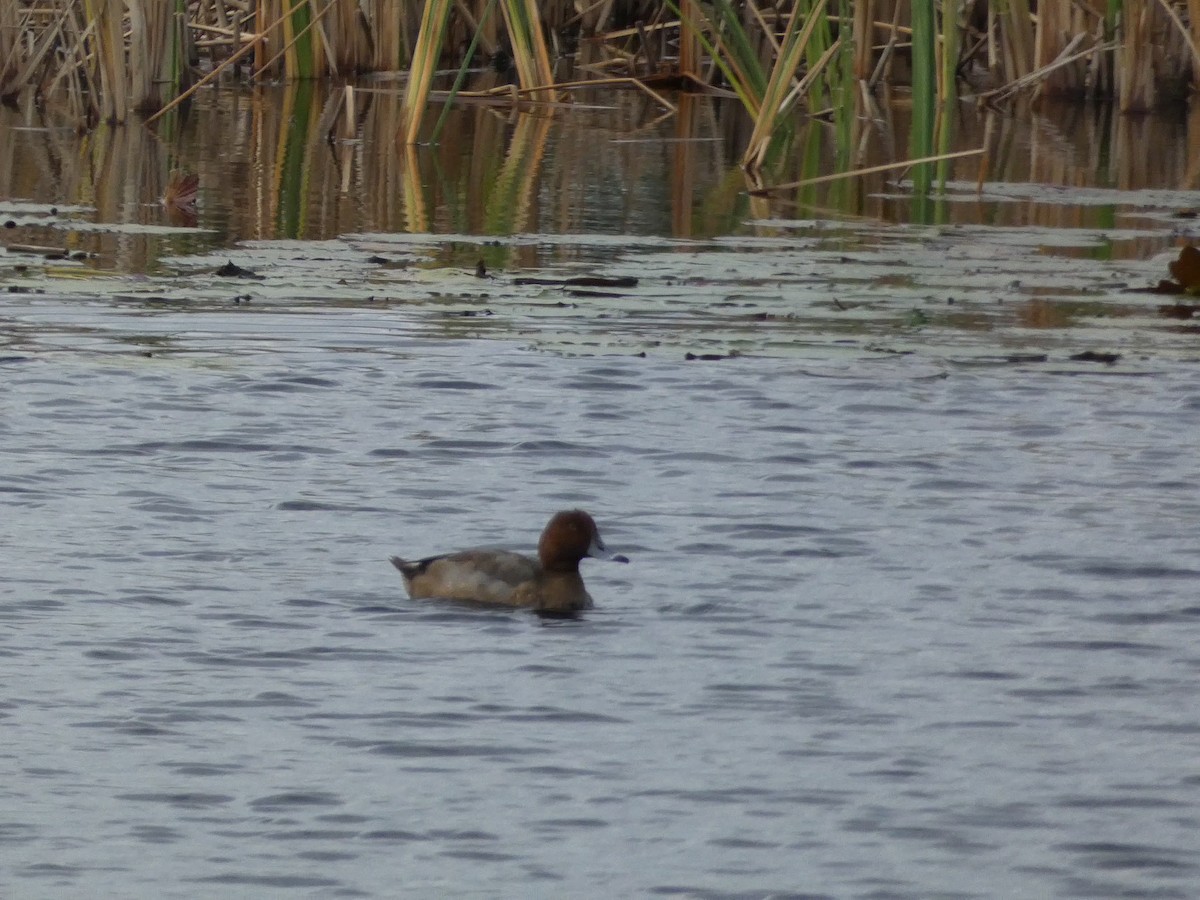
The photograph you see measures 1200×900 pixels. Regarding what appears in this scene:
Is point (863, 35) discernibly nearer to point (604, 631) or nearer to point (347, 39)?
point (347, 39)

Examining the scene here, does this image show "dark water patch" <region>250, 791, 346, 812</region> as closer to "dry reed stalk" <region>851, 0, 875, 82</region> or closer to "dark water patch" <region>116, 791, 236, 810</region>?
"dark water patch" <region>116, 791, 236, 810</region>

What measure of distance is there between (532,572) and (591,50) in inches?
719

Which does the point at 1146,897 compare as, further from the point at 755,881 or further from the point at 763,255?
the point at 763,255

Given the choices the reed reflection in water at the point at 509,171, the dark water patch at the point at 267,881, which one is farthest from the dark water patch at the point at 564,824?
the reed reflection in water at the point at 509,171

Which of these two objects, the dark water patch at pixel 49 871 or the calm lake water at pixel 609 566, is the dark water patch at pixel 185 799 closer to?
the calm lake water at pixel 609 566

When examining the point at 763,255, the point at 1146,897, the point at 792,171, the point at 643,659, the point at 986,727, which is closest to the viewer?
the point at 1146,897

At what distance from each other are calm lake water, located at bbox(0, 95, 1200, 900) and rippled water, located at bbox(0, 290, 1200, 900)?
16 millimetres

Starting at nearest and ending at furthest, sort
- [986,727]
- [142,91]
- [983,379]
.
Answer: [986,727] → [983,379] → [142,91]

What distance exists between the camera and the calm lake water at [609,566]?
16.1ft

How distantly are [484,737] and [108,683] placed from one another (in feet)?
3.20

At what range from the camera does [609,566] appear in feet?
24.2

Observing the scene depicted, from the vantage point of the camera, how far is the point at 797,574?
6.87 m

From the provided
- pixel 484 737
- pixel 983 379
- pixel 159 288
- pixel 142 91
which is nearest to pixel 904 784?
pixel 484 737

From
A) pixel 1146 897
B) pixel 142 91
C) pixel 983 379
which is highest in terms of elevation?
pixel 142 91
